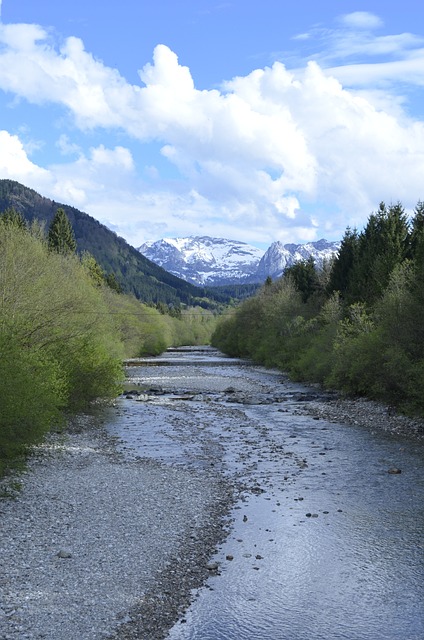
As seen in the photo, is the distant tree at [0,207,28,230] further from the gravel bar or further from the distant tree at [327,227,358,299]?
the gravel bar

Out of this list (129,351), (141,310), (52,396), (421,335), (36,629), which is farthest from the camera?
(141,310)

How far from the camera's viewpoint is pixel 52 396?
2634 centimetres

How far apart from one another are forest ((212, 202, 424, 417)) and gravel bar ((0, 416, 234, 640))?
19.3 metres

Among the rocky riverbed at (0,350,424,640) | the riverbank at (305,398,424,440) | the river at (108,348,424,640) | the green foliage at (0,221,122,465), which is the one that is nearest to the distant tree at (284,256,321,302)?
the riverbank at (305,398,424,440)

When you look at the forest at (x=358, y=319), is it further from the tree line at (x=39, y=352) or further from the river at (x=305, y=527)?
the tree line at (x=39, y=352)

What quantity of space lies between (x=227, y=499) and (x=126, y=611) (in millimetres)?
9406

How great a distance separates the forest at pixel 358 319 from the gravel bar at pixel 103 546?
19299mm

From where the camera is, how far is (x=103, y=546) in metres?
16.1

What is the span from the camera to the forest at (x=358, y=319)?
40.3 metres

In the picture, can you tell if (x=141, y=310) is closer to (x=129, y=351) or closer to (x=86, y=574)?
(x=129, y=351)

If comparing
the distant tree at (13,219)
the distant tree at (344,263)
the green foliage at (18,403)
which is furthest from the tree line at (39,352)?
the distant tree at (344,263)

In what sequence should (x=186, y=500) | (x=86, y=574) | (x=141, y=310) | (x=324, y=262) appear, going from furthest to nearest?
(x=141, y=310)
(x=324, y=262)
(x=186, y=500)
(x=86, y=574)

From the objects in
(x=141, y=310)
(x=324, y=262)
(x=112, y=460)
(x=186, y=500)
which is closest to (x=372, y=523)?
(x=186, y=500)

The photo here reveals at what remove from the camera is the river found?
41.5ft
